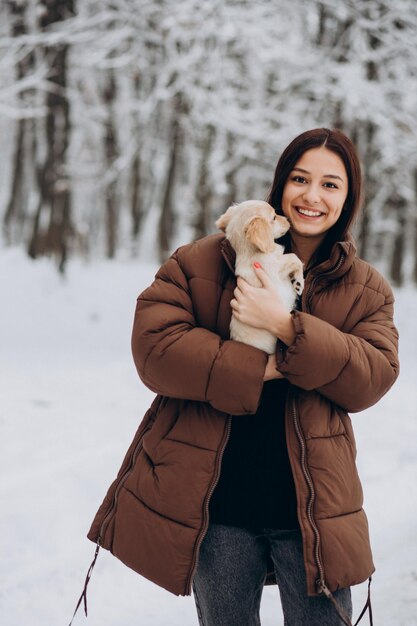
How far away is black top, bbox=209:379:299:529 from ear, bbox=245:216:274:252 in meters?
0.54

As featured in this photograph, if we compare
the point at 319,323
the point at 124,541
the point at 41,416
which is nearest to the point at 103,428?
the point at 41,416

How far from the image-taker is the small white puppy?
2213 mm

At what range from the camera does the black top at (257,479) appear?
2215 mm

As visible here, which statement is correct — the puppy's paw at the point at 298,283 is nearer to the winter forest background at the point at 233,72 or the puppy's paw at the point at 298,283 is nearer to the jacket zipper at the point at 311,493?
the jacket zipper at the point at 311,493

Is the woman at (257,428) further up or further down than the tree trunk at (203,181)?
further down

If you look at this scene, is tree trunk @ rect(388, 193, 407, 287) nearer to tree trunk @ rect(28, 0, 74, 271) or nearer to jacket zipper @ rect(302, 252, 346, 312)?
tree trunk @ rect(28, 0, 74, 271)

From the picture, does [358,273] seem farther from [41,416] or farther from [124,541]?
[41,416]

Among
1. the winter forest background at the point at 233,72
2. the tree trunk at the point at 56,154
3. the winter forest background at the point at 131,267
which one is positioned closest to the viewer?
the winter forest background at the point at 131,267

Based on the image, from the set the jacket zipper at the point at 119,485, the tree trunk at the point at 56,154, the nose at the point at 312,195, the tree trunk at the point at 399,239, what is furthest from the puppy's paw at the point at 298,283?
the tree trunk at the point at 399,239

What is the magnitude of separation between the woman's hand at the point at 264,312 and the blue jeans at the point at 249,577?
0.67 m

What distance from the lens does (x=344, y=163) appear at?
7.83 ft

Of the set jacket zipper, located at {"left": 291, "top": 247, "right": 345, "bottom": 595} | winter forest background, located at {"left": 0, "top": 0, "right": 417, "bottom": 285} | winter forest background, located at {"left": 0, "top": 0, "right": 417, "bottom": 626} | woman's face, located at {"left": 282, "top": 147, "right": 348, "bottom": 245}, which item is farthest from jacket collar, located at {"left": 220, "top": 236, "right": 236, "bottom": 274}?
winter forest background, located at {"left": 0, "top": 0, "right": 417, "bottom": 285}

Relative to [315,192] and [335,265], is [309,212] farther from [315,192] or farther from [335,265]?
[335,265]

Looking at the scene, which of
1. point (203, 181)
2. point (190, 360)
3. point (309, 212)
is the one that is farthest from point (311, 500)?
point (203, 181)
